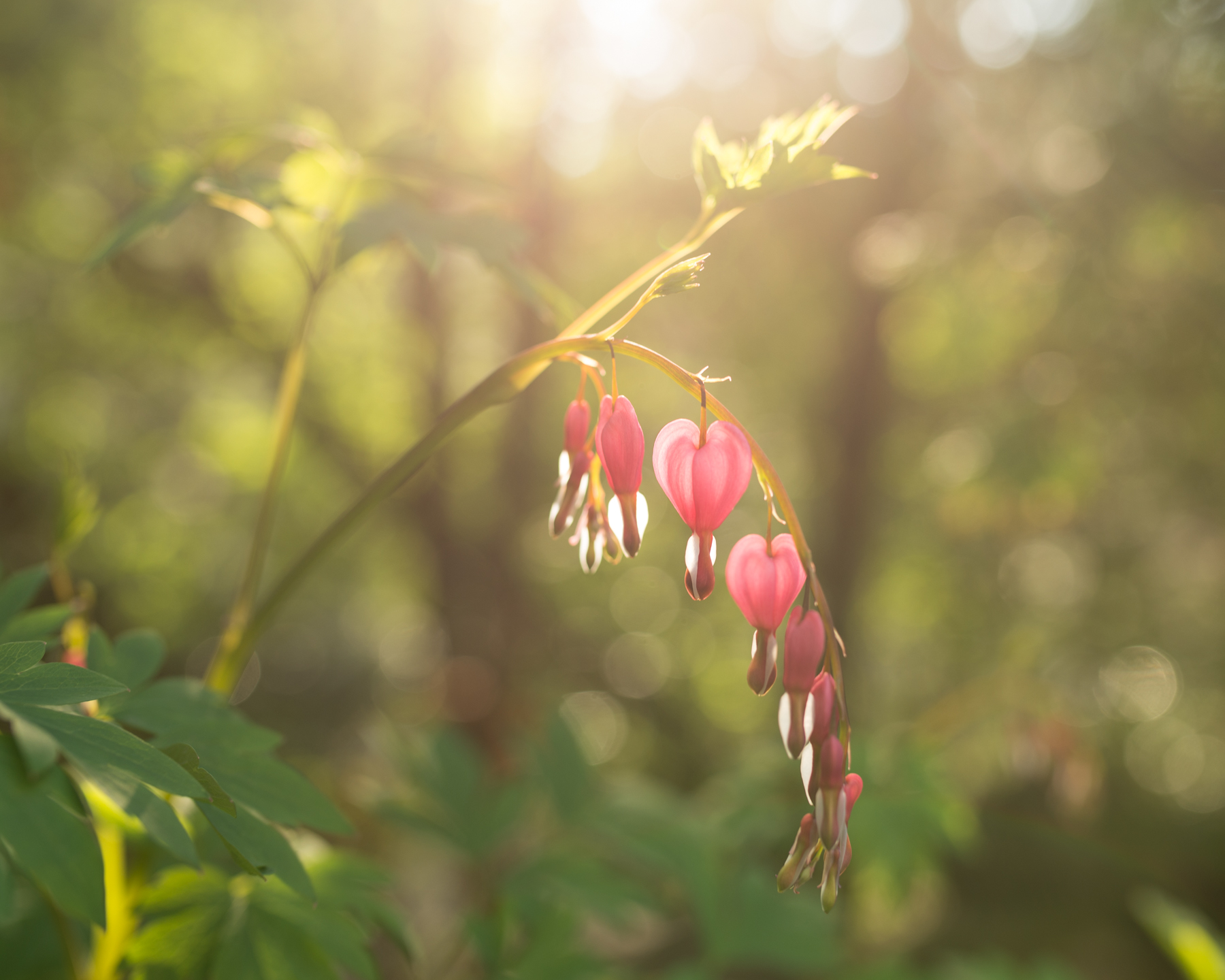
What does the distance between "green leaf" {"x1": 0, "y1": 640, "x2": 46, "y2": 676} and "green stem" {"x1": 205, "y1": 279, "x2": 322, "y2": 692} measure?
1.39 feet

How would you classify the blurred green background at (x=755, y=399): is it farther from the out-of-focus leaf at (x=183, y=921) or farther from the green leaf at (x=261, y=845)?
the green leaf at (x=261, y=845)

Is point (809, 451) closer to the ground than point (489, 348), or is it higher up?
closer to the ground

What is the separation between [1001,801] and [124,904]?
6.85 m

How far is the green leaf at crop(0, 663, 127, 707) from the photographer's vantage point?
2.55 feet

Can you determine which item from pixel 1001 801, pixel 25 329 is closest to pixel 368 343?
pixel 25 329

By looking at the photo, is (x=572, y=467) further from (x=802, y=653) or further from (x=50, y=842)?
(x=50, y=842)

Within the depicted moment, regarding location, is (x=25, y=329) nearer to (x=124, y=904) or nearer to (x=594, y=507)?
(x=124, y=904)

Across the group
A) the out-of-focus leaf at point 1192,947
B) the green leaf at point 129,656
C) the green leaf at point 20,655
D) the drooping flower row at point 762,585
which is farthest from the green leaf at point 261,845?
the out-of-focus leaf at point 1192,947

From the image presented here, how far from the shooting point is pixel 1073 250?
154 inches

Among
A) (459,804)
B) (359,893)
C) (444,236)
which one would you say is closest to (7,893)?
(359,893)

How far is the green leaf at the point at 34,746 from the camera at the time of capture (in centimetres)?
71

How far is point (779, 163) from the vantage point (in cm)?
89

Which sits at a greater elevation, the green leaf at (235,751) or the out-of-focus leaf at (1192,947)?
the green leaf at (235,751)

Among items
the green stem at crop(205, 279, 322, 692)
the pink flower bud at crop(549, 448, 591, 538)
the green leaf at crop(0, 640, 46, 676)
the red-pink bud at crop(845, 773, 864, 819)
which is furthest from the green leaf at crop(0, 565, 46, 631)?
the red-pink bud at crop(845, 773, 864, 819)
